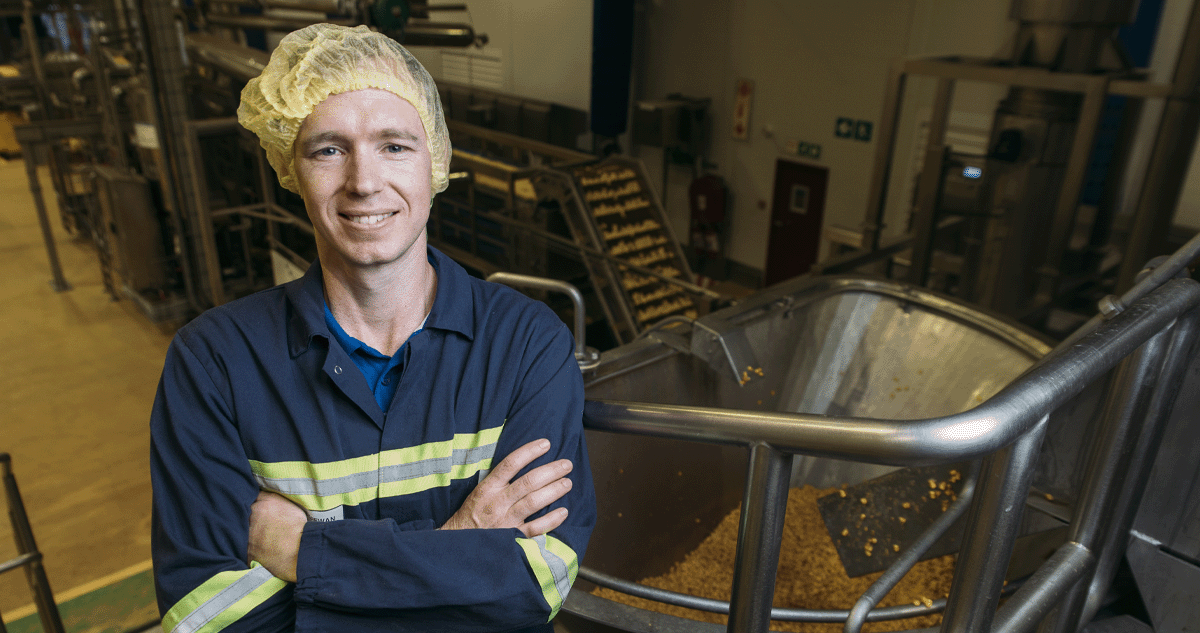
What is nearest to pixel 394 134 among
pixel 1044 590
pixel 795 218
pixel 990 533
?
pixel 990 533

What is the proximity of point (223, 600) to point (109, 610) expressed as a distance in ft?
11.0

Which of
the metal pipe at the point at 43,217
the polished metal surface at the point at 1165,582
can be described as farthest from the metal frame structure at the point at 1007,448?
the metal pipe at the point at 43,217

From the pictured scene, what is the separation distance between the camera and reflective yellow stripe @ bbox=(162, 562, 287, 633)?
3.66ft

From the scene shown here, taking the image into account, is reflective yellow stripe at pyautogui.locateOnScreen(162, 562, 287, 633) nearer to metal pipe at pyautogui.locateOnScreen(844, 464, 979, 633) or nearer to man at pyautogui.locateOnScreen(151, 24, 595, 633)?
man at pyautogui.locateOnScreen(151, 24, 595, 633)

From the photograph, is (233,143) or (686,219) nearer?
(233,143)

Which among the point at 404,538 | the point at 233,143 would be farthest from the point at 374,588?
the point at 233,143

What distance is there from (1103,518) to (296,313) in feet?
4.77

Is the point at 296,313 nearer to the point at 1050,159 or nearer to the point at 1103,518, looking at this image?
the point at 1103,518

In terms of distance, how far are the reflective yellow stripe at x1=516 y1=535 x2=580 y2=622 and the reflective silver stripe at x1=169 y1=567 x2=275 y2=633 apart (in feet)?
1.32

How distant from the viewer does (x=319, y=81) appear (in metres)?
1.21

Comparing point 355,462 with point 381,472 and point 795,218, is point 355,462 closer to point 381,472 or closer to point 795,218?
point 381,472

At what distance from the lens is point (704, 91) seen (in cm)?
876

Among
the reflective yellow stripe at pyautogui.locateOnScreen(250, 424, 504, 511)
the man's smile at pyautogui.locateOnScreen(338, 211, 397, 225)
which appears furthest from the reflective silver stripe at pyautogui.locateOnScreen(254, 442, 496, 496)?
the man's smile at pyautogui.locateOnScreen(338, 211, 397, 225)

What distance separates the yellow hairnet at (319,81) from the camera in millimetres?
1212
